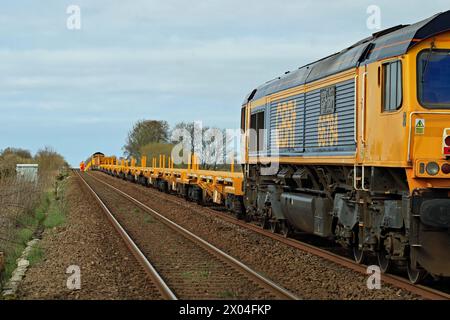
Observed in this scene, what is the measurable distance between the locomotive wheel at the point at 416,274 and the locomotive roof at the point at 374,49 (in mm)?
3330

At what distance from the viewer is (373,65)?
36.9 ft

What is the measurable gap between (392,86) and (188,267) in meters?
4.99

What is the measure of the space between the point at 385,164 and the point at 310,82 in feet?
14.5

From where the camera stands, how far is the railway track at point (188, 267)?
994 cm

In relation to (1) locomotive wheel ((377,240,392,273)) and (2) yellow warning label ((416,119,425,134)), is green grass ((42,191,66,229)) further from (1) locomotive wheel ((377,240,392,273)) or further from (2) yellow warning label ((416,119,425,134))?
(2) yellow warning label ((416,119,425,134))

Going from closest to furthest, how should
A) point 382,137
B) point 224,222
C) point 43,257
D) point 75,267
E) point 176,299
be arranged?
point 176,299, point 382,137, point 75,267, point 43,257, point 224,222

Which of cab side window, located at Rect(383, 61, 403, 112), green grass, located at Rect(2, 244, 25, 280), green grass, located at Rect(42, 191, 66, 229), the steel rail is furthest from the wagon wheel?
cab side window, located at Rect(383, 61, 403, 112)

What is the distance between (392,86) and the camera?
1055cm

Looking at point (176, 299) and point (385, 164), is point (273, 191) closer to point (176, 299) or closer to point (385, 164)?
point (385, 164)

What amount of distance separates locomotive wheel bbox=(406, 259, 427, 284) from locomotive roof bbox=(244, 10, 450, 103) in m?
3.33
